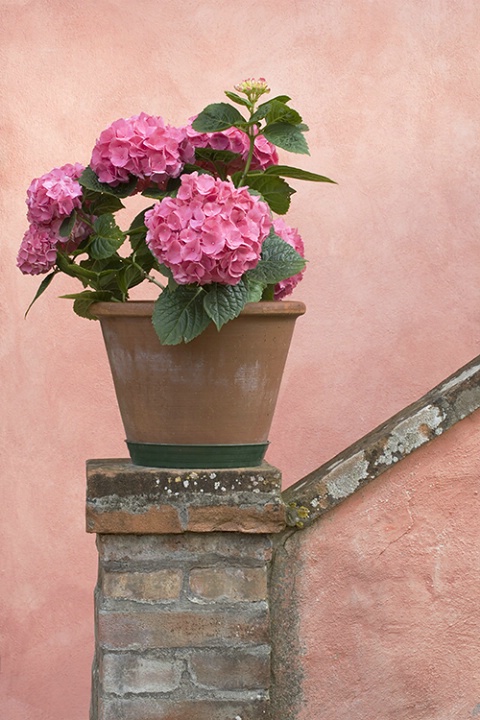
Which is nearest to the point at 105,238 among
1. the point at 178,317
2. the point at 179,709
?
the point at 178,317

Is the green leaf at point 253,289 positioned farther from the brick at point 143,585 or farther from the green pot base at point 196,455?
the brick at point 143,585

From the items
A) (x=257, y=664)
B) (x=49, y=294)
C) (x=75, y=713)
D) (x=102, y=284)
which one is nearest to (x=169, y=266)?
(x=102, y=284)

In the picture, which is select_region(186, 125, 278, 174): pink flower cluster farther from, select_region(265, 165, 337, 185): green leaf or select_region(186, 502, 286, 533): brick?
select_region(186, 502, 286, 533): brick

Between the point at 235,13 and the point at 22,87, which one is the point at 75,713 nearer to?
the point at 22,87

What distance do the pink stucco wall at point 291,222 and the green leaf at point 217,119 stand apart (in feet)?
6.17

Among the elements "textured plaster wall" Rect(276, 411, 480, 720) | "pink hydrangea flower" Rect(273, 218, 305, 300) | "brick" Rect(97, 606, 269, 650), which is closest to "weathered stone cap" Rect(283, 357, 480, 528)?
"textured plaster wall" Rect(276, 411, 480, 720)

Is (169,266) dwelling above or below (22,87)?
below

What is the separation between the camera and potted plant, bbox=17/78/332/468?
1.82 metres

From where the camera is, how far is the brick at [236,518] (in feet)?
6.22

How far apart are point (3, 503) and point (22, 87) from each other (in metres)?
1.44

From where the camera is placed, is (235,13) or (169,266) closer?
(169,266)

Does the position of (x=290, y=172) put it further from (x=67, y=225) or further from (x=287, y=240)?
(x=67, y=225)

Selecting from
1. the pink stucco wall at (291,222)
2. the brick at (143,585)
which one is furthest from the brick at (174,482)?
the pink stucco wall at (291,222)

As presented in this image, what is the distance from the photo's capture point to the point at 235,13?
3.82m
